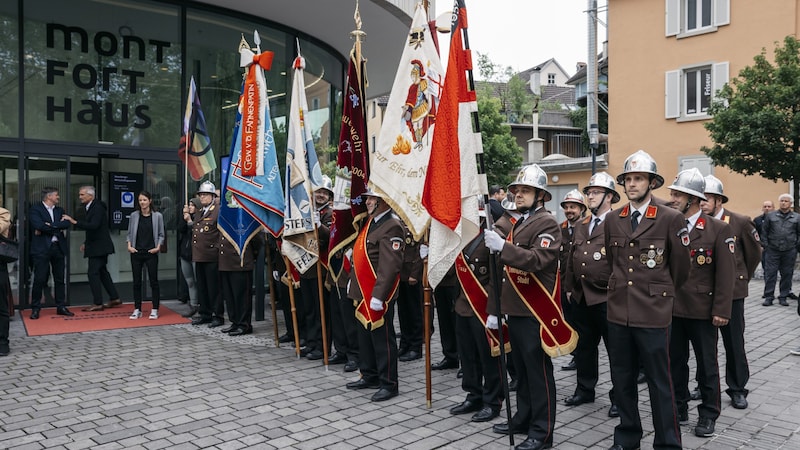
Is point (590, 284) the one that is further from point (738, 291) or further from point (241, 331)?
point (241, 331)

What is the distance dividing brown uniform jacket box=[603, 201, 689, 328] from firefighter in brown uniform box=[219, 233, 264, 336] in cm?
561

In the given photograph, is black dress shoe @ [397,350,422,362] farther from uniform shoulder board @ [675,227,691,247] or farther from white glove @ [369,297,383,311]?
uniform shoulder board @ [675,227,691,247]

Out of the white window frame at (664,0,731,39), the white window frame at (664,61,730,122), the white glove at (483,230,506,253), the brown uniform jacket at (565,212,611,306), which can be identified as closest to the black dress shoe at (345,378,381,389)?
the brown uniform jacket at (565,212,611,306)

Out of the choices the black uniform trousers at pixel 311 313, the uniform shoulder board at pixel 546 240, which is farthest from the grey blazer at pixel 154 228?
the uniform shoulder board at pixel 546 240

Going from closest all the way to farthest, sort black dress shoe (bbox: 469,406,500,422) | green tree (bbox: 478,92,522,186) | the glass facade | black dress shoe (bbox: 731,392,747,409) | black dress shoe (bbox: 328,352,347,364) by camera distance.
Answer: black dress shoe (bbox: 469,406,500,422) → black dress shoe (bbox: 731,392,747,409) → black dress shoe (bbox: 328,352,347,364) → the glass facade → green tree (bbox: 478,92,522,186)

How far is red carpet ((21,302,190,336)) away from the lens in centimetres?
895

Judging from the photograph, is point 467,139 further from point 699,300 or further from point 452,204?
point 699,300

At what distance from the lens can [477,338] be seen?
5184mm

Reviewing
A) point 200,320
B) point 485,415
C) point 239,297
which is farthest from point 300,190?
point 485,415

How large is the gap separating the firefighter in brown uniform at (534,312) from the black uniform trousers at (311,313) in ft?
10.5

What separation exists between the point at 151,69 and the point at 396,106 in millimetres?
7335

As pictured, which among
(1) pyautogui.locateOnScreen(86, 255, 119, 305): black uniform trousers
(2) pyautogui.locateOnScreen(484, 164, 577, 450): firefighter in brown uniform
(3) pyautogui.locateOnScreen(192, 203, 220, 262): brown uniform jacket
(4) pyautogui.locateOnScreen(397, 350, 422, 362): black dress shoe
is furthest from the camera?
(1) pyautogui.locateOnScreen(86, 255, 119, 305): black uniform trousers

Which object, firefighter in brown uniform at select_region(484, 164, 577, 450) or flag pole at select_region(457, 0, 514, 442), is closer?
flag pole at select_region(457, 0, 514, 442)

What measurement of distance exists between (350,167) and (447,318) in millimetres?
1991
